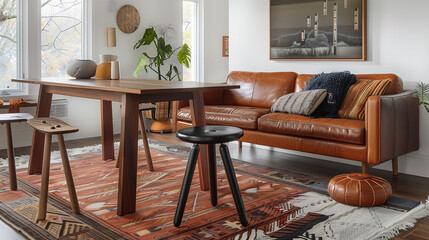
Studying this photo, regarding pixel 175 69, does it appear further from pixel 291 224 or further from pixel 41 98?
pixel 291 224

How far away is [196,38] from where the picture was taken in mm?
7277

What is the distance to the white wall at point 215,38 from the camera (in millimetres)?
7343

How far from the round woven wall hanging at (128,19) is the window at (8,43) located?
133 cm

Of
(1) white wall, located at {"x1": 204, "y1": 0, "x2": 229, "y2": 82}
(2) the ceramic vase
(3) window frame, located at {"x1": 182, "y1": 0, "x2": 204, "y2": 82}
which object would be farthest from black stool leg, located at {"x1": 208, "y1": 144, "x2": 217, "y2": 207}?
(1) white wall, located at {"x1": 204, "y1": 0, "x2": 229, "y2": 82}

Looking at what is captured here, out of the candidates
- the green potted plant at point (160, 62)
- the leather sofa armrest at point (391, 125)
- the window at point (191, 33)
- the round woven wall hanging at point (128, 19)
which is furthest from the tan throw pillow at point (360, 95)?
the window at point (191, 33)

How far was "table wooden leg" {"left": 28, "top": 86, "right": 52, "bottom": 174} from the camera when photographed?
138 inches

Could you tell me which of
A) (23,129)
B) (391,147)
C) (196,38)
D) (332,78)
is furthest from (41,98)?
(196,38)

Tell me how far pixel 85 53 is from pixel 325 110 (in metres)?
3.30

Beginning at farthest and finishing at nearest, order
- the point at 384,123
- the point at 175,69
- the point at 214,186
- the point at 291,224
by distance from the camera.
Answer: the point at 175,69 < the point at 384,123 < the point at 214,186 < the point at 291,224

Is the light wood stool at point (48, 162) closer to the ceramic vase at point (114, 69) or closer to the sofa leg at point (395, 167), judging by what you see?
the ceramic vase at point (114, 69)

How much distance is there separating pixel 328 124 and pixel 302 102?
0.42 meters

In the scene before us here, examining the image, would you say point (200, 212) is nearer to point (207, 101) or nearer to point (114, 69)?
point (114, 69)

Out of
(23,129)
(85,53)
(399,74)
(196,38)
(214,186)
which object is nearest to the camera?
(214,186)

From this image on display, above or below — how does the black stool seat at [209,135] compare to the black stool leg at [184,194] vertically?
above
